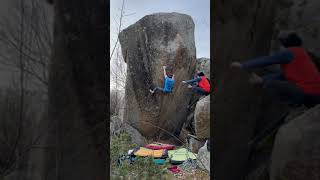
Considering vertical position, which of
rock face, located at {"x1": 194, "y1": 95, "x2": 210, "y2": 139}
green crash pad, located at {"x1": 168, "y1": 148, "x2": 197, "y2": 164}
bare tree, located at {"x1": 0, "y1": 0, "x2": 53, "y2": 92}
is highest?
bare tree, located at {"x1": 0, "y1": 0, "x2": 53, "y2": 92}

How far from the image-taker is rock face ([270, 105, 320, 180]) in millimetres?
2404

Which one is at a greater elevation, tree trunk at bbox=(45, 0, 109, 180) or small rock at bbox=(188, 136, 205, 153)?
tree trunk at bbox=(45, 0, 109, 180)

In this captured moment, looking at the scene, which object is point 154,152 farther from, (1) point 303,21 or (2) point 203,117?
(1) point 303,21

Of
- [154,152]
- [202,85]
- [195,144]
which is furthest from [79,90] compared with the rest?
[195,144]

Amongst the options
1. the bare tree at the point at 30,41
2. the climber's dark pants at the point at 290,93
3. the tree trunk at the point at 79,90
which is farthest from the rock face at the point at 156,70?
the climber's dark pants at the point at 290,93

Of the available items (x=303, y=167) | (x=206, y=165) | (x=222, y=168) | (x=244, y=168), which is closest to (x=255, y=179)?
(x=244, y=168)

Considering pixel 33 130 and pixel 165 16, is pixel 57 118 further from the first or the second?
pixel 165 16

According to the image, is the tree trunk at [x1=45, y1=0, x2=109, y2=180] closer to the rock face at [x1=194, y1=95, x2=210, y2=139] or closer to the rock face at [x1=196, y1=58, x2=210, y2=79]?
the rock face at [x1=194, y1=95, x2=210, y2=139]

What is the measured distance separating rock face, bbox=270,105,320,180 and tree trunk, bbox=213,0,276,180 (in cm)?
138

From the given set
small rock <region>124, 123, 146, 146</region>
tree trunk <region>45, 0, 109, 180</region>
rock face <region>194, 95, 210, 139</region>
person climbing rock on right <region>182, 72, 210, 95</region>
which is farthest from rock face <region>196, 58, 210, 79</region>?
tree trunk <region>45, 0, 109, 180</region>

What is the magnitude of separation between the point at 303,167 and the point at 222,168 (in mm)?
1994

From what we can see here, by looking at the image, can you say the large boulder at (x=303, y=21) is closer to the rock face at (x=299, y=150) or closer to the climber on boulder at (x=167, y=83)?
the rock face at (x=299, y=150)

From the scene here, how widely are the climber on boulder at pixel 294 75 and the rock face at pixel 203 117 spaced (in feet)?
22.2

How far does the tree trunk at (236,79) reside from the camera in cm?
406
